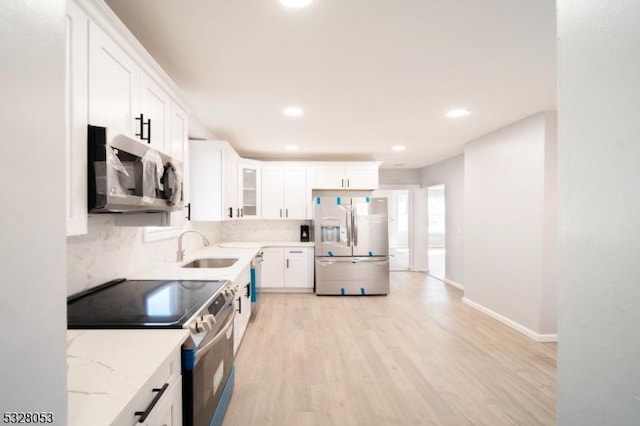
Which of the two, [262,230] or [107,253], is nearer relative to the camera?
[107,253]

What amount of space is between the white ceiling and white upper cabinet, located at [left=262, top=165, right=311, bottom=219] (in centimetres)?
159

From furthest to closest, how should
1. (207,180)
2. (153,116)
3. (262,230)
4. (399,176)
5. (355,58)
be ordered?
(399,176) < (262,230) < (207,180) < (355,58) < (153,116)

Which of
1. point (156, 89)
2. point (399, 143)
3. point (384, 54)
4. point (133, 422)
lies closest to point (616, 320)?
point (133, 422)

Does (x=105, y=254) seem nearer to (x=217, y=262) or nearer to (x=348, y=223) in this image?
(x=217, y=262)

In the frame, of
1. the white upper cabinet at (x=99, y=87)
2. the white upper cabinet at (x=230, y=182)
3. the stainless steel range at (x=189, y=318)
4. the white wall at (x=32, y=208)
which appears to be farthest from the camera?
the white upper cabinet at (x=230, y=182)

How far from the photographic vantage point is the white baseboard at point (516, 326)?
2996 mm

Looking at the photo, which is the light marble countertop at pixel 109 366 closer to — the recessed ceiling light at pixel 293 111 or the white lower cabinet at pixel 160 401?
the white lower cabinet at pixel 160 401

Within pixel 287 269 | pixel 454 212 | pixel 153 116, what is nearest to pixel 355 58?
pixel 153 116

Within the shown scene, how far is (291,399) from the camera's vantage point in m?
2.09

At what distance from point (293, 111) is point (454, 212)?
3.81m

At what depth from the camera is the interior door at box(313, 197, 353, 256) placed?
4.75 metres

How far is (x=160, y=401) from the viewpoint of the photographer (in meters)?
0.95


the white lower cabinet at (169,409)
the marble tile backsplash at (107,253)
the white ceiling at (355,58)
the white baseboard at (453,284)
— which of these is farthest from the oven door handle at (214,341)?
the white baseboard at (453,284)

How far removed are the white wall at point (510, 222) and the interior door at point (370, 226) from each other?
1238mm
